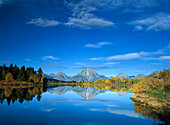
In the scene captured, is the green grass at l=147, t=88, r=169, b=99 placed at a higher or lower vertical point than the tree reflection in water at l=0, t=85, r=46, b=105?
higher

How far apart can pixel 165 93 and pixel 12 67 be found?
114 metres

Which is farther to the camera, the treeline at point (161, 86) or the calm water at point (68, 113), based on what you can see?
the treeline at point (161, 86)

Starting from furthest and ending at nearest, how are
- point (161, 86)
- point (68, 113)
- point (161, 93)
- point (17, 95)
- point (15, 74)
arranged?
point (15, 74)
point (17, 95)
point (161, 86)
point (161, 93)
point (68, 113)

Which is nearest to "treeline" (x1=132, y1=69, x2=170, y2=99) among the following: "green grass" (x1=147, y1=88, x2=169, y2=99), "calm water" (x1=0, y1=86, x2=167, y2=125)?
"green grass" (x1=147, y1=88, x2=169, y2=99)

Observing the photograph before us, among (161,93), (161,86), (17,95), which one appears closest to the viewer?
(161,93)

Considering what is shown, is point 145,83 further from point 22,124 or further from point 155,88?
point 22,124

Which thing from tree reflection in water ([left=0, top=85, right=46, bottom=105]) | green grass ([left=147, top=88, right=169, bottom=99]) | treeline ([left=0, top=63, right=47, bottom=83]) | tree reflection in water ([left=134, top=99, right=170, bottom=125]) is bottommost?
tree reflection in water ([left=134, top=99, right=170, bottom=125])

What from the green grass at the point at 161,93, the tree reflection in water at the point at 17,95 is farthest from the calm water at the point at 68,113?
the green grass at the point at 161,93

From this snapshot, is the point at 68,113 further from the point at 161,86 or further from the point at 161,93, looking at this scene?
the point at 161,86

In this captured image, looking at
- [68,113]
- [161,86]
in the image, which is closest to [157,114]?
[68,113]

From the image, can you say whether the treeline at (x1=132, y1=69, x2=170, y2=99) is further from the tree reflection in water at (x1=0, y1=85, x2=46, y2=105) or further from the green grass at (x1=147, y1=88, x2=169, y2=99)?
the tree reflection in water at (x1=0, y1=85, x2=46, y2=105)

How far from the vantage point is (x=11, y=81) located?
3831 inches

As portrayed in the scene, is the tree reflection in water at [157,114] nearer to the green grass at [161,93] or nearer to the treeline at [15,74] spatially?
the green grass at [161,93]

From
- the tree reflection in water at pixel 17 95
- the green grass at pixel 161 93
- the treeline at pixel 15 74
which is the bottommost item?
the tree reflection in water at pixel 17 95
